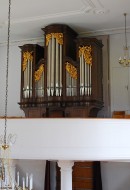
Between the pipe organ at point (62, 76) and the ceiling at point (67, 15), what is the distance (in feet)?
1.08

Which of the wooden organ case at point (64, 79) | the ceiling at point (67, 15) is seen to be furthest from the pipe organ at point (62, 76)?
the ceiling at point (67, 15)

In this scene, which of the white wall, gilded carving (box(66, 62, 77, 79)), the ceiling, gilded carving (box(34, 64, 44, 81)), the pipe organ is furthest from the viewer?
the white wall

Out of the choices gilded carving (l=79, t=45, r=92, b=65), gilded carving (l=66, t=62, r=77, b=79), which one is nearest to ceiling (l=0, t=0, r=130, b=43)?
gilded carving (l=79, t=45, r=92, b=65)

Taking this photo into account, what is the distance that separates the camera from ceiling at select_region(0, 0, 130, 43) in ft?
25.3

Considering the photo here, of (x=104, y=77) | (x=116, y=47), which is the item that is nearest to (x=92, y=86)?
(x=104, y=77)

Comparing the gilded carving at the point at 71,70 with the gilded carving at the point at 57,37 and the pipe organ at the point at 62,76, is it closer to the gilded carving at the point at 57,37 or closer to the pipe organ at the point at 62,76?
the pipe organ at the point at 62,76

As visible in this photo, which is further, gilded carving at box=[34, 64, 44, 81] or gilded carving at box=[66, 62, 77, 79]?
gilded carving at box=[34, 64, 44, 81]

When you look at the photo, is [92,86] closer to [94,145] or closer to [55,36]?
[55,36]

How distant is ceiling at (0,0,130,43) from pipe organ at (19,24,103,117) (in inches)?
13.0

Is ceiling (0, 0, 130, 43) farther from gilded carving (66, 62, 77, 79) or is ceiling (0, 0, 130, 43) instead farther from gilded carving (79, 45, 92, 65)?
gilded carving (66, 62, 77, 79)

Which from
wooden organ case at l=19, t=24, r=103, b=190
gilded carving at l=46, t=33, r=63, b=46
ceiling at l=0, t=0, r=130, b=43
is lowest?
wooden organ case at l=19, t=24, r=103, b=190

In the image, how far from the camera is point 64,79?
27.9 ft

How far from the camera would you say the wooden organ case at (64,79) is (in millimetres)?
8367

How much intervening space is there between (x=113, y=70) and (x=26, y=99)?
7.67 feet
